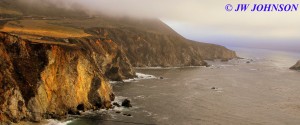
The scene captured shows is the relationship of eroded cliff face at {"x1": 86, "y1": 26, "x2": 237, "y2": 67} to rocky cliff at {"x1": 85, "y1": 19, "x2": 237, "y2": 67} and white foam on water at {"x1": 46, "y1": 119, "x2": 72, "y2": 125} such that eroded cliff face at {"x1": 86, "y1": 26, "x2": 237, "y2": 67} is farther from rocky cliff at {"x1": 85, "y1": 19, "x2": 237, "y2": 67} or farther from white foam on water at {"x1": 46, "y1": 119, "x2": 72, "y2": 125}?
white foam on water at {"x1": 46, "y1": 119, "x2": 72, "y2": 125}

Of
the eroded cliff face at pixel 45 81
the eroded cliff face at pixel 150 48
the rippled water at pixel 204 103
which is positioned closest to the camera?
the eroded cliff face at pixel 45 81

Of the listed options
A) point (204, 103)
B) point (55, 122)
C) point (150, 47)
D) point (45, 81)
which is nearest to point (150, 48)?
point (150, 47)

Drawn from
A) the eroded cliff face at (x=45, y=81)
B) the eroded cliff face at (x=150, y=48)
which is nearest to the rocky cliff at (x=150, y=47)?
the eroded cliff face at (x=150, y=48)

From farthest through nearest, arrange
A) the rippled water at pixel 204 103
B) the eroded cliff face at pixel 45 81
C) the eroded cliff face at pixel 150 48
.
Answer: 1. the eroded cliff face at pixel 150 48
2. the rippled water at pixel 204 103
3. the eroded cliff face at pixel 45 81

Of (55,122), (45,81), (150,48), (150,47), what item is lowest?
(55,122)

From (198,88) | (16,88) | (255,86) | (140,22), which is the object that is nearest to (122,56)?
(198,88)

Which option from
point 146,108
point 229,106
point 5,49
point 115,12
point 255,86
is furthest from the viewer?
point 115,12

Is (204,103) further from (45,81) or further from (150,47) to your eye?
(150,47)

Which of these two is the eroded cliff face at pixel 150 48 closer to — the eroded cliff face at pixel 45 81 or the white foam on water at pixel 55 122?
the eroded cliff face at pixel 45 81

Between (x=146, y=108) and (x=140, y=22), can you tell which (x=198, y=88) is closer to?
(x=146, y=108)
